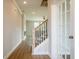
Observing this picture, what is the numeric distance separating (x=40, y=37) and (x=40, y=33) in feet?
0.67

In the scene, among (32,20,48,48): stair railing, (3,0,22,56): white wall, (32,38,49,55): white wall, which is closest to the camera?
(3,0,22,56): white wall

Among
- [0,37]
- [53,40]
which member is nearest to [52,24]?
[53,40]

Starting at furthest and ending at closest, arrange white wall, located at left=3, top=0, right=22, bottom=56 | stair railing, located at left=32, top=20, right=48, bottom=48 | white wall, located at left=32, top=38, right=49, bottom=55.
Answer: stair railing, located at left=32, top=20, right=48, bottom=48 → white wall, located at left=32, top=38, right=49, bottom=55 → white wall, located at left=3, top=0, right=22, bottom=56

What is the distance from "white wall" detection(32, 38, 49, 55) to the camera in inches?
249

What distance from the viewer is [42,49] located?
639 cm

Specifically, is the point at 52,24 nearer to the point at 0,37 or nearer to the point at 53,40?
the point at 53,40

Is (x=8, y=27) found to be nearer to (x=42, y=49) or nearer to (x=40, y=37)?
(x=40, y=37)

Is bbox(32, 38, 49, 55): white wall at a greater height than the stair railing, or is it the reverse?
the stair railing

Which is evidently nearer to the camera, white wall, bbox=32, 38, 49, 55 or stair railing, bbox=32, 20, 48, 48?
white wall, bbox=32, 38, 49, 55

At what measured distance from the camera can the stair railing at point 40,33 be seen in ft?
22.0

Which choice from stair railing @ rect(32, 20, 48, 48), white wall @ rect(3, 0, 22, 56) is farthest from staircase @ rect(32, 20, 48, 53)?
white wall @ rect(3, 0, 22, 56)

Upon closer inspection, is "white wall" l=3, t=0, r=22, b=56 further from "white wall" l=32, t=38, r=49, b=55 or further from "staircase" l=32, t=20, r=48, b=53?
"white wall" l=32, t=38, r=49, b=55
